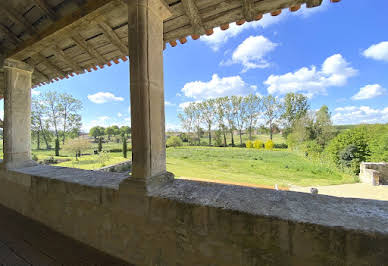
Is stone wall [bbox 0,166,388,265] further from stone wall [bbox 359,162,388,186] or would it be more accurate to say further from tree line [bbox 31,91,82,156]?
tree line [bbox 31,91,82,156]

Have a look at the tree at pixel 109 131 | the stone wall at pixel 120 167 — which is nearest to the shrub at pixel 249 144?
the stone wall at pixel 120 167

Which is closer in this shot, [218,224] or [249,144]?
[218,224]

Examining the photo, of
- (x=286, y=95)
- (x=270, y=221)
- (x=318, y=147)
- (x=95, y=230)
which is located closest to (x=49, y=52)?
(x=95, y=230)

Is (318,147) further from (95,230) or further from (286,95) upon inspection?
A: (95,230)

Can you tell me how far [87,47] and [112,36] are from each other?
64 centimetres

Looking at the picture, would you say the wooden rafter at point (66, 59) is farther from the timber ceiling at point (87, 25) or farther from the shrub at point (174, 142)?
the shrub at point (174, 142)

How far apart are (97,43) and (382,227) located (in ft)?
12.7

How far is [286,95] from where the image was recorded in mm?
30047

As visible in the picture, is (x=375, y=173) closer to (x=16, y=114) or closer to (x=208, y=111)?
(x=16, y=114)

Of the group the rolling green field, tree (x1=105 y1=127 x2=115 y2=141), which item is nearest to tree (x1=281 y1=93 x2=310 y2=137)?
the rolling green field

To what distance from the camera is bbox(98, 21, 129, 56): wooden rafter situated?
221 centimetres

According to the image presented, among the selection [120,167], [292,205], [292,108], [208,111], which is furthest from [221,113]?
[292,205]

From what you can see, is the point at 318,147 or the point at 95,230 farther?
the point at 318,147

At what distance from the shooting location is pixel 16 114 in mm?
3102
